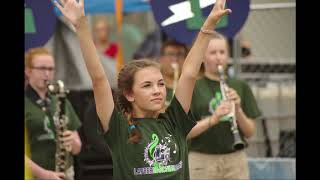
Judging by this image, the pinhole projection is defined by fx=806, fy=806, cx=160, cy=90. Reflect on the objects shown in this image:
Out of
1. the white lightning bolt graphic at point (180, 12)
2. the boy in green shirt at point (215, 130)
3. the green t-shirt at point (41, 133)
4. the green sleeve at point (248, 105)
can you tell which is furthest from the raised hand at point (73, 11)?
the green sleeve at point (248, 105)

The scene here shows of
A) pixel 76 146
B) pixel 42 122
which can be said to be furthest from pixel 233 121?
pixel 42 122

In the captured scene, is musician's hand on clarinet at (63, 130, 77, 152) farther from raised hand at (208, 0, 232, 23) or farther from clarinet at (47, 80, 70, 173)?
raised hand at (208, 0, 232, 23)

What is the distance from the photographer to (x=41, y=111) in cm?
598

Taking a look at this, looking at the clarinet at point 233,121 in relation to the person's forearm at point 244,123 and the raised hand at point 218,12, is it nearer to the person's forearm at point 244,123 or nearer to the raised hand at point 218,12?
the person's forearm at point 244,123

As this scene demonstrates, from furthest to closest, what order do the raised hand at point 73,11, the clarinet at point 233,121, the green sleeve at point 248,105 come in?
the green sleeve at point 248,105
the clarinet at point 233,121
the raised hand at point 73,11

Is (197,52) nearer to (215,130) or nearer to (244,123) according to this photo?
(215,130)

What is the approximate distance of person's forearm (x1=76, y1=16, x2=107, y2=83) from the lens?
3.87m

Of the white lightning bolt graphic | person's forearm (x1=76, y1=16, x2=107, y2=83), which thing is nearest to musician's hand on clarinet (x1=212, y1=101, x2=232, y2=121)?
the white lightning bolt graphic

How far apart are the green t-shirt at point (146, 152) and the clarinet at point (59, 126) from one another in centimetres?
189

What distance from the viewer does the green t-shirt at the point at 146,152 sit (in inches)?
160

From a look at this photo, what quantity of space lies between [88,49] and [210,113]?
2500 millimetres
